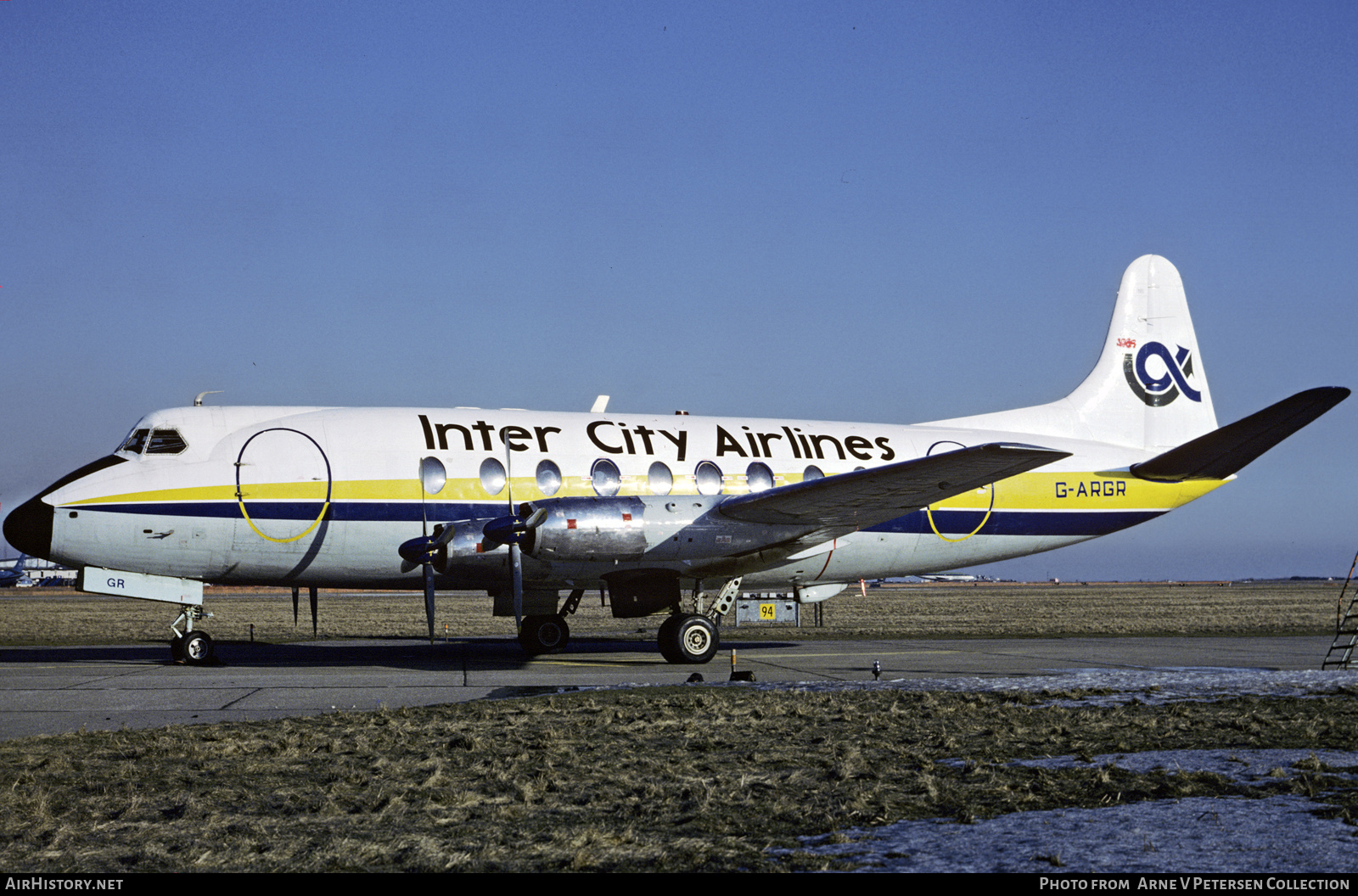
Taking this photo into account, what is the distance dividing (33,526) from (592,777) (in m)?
14.4

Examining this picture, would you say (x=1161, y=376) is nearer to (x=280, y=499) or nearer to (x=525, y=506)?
(x=525, y=506)

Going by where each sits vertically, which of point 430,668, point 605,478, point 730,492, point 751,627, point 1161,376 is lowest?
point 430,668

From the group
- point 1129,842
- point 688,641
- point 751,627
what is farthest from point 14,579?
point 1129,842

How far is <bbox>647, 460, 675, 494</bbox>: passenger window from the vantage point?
2153 cm

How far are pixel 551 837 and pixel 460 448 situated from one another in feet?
47.5

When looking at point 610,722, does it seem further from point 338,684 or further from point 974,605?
point 974,605

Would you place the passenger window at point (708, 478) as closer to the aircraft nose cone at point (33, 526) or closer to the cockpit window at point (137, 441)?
the cockpit window at point (137, 441)

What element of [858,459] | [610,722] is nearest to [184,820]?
[610,722]

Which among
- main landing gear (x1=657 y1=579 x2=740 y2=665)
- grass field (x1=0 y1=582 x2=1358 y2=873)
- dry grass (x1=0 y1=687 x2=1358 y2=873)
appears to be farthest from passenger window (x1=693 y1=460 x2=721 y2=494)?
dry grass (x1=0 y1=687 x2=1358 y2=873)

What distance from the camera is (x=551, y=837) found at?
6.95 metres

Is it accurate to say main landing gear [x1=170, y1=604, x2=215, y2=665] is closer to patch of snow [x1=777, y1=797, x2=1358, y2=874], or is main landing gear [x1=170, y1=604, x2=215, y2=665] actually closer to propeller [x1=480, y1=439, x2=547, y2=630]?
propeller [x1=480, y1=439, x2=547, y2=630]

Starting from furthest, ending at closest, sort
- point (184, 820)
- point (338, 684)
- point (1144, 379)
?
point (1144, 379), point (338, 684), point (184, 820)

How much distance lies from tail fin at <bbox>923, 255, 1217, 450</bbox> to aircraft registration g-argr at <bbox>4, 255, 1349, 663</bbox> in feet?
8.59

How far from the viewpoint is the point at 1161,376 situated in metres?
26.7
